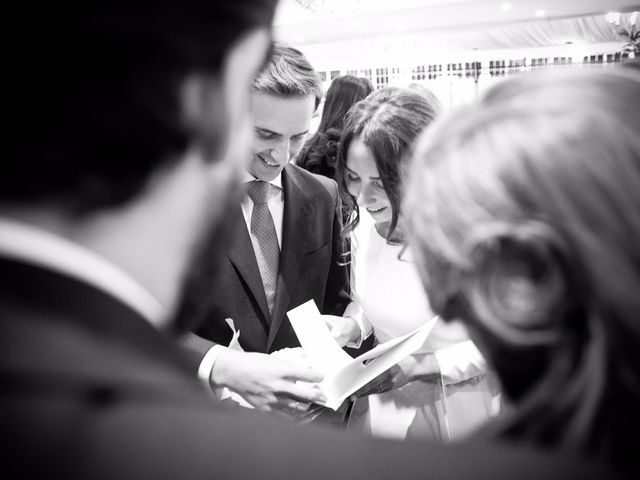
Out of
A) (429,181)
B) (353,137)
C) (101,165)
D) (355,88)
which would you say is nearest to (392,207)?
(353,137)

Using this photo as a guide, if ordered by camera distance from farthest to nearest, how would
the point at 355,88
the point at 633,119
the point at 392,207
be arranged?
the point at 355,88 → the point at 392,207 → the point at 633,119

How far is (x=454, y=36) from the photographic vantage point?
9383mm

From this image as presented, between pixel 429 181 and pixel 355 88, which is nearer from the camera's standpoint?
pixel 429 181

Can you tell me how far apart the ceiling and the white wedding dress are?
16.7ft

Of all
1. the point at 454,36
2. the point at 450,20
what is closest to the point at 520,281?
the point at 450,20

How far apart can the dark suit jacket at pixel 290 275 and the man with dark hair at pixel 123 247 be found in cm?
91

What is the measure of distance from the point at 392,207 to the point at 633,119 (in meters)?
1.10

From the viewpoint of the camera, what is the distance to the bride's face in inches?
60.6

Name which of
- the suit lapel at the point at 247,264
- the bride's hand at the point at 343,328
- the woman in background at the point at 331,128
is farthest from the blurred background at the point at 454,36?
the suit lapel at the point at 247,264

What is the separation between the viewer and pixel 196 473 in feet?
1.02

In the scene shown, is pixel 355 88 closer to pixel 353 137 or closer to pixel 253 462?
pixel 353 137

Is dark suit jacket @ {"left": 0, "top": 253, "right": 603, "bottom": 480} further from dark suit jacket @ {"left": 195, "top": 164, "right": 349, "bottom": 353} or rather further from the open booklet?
dark suit jacket @ {"left": 195, "top": 164, "right": 349, "bottom": 353}

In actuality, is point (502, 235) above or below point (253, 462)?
above

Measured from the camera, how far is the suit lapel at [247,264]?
141 cm
